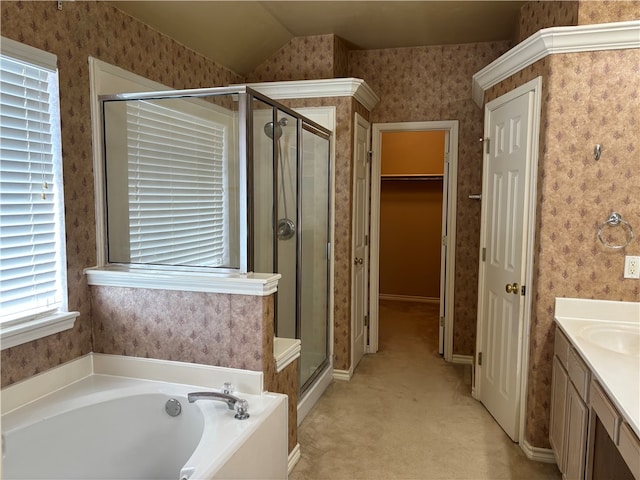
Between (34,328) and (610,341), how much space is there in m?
2.75

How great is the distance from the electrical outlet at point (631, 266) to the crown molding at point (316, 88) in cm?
216

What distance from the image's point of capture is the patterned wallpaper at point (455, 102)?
13.6 feet

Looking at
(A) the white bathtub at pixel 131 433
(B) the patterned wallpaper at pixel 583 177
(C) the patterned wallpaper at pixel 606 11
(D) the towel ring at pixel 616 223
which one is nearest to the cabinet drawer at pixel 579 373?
(B) the patterned wallpaper at pixel 583 177

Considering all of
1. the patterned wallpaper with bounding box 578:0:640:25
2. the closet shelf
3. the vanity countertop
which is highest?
the patterned wallpaper with bounding box 578:0:640:25

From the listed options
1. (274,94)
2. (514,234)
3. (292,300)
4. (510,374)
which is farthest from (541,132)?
(274,94)

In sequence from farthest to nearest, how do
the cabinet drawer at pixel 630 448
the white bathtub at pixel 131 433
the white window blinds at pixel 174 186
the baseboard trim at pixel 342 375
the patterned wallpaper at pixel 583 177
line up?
1. the baseboard trim at pixel 342 375
2. the white window blinds at pixel 174 186
3. the patterned wallpaper at pixel 583 177
4. the white bathtub at pixel 131 433
5. the cabinet drawer at pixel 630 448

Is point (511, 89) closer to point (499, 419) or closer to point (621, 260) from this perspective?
point (621, 260)

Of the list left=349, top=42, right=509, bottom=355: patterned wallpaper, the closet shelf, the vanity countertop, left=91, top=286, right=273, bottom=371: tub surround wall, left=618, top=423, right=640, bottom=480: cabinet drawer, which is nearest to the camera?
left=618, top=423, right=640, bottom=480: cabinet drawer

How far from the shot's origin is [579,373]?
211 centimetres

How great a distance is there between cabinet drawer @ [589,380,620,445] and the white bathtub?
1343 millimetres

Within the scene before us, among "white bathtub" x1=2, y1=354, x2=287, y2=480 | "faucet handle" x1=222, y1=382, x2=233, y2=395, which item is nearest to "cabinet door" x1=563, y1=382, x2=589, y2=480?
"white bathtub" x1=2, y1=354, x2=287, y2=480

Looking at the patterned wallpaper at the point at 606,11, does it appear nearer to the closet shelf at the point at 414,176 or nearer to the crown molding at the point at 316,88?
the crown molding at the point at 316,88

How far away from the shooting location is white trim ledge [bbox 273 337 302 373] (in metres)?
2.47

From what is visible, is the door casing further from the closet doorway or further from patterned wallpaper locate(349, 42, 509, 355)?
the closet doorway
